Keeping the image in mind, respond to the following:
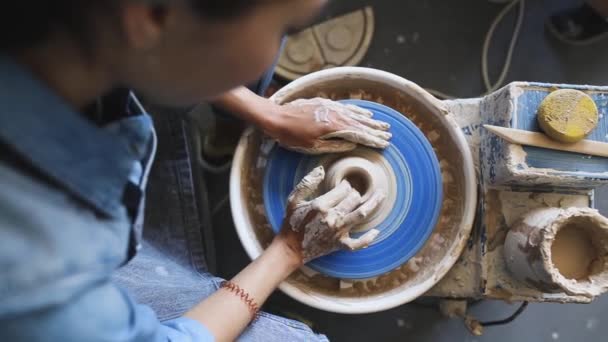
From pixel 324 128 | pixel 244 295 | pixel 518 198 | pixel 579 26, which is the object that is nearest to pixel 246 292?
pixel 244 295

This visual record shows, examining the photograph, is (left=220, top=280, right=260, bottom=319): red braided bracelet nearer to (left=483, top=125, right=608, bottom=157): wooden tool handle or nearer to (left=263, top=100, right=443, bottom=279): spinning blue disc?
(left=263, top=100, right=443, bottom=279): spinning blue disc

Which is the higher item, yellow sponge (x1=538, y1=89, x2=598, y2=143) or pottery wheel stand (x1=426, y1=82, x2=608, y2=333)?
yellow sponge (x1=538, y1=89, x2=598, y2=143)

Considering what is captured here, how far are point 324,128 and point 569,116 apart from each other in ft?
1.79

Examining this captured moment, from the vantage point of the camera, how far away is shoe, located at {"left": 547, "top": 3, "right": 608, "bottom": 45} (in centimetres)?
179

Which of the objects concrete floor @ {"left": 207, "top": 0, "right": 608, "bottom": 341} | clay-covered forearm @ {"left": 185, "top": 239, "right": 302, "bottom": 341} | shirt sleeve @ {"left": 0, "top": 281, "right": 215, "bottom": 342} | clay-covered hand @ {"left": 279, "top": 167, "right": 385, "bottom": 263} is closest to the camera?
shirt sleeve @ {"left": 0, "top": 281, "right": 215, "bottom": 342}

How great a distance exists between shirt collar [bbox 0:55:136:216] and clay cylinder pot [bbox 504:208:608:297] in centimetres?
86

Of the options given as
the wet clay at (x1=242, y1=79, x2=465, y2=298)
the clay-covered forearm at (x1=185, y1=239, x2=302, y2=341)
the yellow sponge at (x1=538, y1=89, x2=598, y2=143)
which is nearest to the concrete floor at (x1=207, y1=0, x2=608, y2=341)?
the wet clay at (x1=242, y1=79, x2=465, y2=298)

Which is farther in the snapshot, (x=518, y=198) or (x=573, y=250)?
(x=518, y=198)

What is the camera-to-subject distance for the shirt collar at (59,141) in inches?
21.4

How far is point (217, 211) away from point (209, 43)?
127 centimetres

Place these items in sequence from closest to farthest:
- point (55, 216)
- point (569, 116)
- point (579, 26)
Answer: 1. point (55, 216)
2. point (569, 116)
3. point (579, 26)

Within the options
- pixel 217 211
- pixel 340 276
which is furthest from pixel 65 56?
pixel 217 211

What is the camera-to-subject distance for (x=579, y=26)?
183 cm

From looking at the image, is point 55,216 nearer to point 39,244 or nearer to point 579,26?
point 39,244
